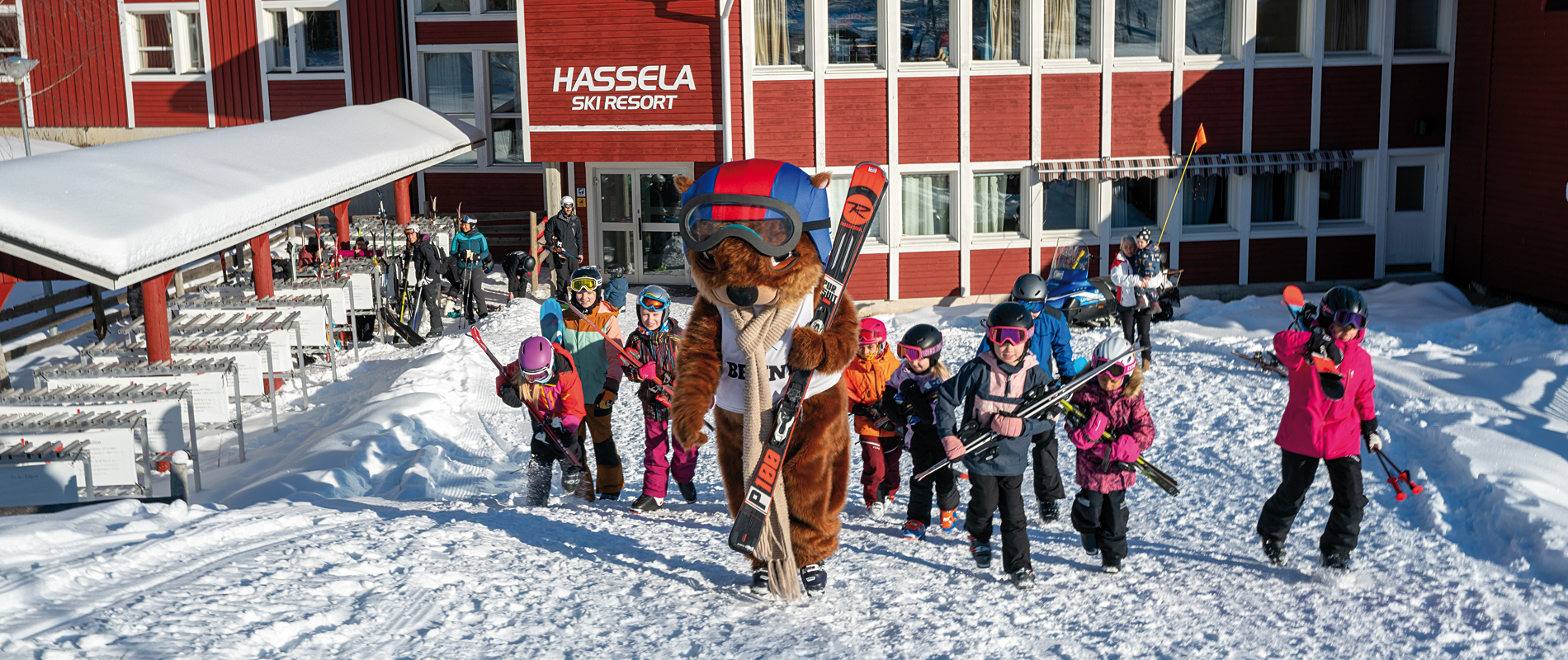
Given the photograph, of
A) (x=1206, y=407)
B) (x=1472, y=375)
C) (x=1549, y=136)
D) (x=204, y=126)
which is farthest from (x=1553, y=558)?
(x=204, y=126)

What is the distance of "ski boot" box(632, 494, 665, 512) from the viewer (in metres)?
7.52

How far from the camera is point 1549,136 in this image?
1451 centimetres

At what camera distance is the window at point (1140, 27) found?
1628 centimetres

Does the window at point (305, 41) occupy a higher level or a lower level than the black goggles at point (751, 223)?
higher

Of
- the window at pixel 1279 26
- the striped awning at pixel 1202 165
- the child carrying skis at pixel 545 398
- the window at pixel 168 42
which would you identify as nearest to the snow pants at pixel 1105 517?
the child carrying skis at pixel 545 398

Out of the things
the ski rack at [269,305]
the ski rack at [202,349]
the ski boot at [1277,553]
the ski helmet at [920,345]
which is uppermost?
the ski helmet at [920,345]

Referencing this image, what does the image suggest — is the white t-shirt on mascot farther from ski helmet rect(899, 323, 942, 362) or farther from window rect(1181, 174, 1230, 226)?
window rect(1181, 174, 1230, 226)

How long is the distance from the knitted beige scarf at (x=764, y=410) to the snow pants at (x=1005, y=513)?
1098mm

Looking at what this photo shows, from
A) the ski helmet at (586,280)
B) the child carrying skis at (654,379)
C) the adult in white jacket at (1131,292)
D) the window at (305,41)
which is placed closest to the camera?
the child carrying skis at (654,379)

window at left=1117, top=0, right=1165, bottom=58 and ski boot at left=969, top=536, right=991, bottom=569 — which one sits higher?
window at left=1117, top=0, right=1165, bottom=58

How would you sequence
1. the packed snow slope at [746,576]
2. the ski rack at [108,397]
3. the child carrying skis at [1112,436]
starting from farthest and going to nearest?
1. the ski rack at [108,397]
2. the child carrying skis at [1112,436]
3. the packed snow slope at [746,576]

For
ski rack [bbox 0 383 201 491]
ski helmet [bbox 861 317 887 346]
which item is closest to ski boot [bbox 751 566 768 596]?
ski helmet [bbox 861 317 887 346]

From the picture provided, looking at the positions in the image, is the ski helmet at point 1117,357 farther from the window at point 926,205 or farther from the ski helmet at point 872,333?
the window at point 926,205

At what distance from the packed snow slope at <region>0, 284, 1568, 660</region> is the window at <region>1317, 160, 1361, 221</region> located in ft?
27.1
